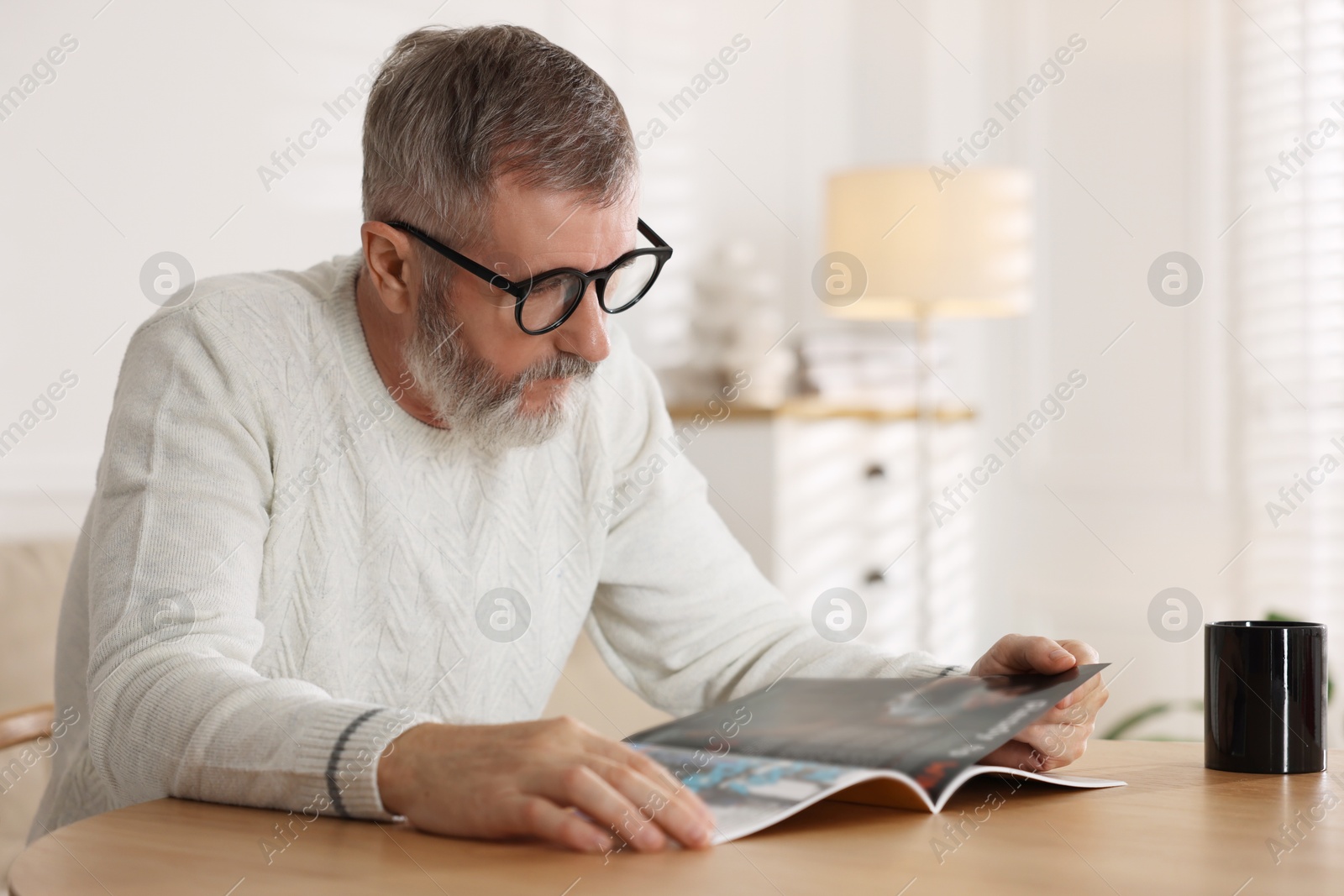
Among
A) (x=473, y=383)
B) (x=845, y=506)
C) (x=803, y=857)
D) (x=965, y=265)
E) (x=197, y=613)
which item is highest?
(x=965, y=265)

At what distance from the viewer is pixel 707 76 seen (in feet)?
12.5

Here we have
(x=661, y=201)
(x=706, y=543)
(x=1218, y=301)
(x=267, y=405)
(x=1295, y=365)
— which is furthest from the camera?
(x=661, y=201)

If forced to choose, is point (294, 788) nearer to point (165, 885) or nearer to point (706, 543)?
point (165, 885)

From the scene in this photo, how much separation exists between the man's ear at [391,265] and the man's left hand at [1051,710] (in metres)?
0.69

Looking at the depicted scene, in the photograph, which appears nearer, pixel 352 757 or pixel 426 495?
pixel 352 757

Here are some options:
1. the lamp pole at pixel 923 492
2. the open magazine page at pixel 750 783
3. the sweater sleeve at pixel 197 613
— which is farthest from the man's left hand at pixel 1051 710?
the lamp pole at pixel 923 492

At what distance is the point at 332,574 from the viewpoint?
4.16ft

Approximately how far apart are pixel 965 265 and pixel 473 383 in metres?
2.25

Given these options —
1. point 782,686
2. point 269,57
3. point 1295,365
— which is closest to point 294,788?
point 782,686

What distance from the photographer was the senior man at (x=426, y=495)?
3.28 feet

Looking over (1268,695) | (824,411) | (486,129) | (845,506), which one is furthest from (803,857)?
(845,506)

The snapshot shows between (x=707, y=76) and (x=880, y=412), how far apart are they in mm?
1184

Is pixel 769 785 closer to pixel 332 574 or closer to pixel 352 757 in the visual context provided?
pixel 352 757

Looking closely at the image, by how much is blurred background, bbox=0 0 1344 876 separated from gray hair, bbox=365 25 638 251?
1283 millimetres
